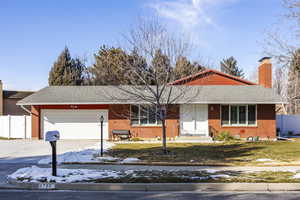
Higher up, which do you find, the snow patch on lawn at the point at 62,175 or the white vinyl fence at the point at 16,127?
the white vinyl fence at the point at 16,127

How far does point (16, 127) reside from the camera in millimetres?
24578

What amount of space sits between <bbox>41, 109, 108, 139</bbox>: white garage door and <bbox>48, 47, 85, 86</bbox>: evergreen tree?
23.1 metres

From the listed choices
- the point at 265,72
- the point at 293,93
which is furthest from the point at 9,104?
the point at 293,93

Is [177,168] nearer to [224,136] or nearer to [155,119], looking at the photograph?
[224,136]

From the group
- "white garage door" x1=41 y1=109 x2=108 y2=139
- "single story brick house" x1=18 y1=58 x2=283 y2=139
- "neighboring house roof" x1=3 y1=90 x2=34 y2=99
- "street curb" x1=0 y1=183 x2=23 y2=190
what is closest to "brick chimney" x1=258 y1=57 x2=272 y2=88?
"single story brick house" x1=18 y1=58 x2=283 y2=139

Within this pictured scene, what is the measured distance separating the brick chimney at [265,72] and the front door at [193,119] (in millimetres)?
6592

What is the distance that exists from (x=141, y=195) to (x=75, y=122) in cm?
1671

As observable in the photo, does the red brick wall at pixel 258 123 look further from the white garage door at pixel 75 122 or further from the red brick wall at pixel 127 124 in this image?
the white garage door at pixel 75 122

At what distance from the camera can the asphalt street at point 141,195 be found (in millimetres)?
7375

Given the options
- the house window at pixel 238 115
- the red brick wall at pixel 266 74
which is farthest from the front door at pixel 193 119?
the red brick wall at pixel 266 74

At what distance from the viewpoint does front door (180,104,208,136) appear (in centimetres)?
2319

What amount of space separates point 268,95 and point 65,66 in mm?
31053

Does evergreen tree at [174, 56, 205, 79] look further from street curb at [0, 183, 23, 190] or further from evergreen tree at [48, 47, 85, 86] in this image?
evergreen tree at [48, 47, 85, 86]

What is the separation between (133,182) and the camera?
8578mm
